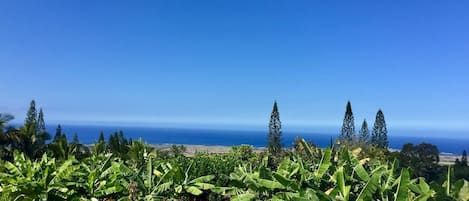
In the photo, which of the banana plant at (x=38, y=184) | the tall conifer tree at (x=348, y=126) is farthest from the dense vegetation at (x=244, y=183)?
the tall conifer tree at (x=348, y=126)

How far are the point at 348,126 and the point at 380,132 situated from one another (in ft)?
14.0

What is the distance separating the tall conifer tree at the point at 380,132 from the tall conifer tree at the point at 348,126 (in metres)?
3.22

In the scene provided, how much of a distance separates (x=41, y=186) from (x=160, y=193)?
1.84m

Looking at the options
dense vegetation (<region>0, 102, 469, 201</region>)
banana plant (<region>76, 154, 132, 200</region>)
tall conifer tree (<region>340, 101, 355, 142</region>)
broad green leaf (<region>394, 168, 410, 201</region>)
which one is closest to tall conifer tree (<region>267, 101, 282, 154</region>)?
tall conifer tree (<region>340, 101, 355, 142</region>)

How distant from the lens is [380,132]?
2004 inches

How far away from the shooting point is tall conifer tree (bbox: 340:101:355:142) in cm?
4859

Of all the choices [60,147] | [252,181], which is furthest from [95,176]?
[60,147]

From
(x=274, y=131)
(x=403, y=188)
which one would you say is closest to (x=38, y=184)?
(x=403, y=188)

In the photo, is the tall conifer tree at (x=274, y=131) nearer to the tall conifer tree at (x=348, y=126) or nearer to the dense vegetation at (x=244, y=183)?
the tall conifer tree at (x=348, y=126)

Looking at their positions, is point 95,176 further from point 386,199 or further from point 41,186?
point 386,199

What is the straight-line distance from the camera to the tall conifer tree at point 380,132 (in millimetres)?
50531

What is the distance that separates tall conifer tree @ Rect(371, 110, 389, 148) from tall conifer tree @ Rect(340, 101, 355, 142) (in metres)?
3.22

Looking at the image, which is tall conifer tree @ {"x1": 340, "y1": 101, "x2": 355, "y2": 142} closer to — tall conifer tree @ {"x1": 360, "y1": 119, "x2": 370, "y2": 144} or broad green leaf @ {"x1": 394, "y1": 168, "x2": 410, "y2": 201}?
tall conifer tree @ {"x1": 360, "y1": 119, "x2": 370, "y2": 144}

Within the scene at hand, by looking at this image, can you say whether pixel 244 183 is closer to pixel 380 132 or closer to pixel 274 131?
pixel 274 131
